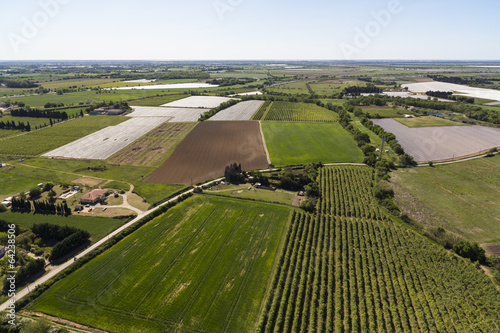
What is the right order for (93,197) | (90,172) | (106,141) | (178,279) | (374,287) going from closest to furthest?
1. (374,287)
2. (178,279)
3. (93,197)
4. (90,172)
5. (106,141)

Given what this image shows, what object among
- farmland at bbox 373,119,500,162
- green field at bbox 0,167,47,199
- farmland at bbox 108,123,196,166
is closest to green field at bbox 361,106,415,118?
farmland at bbox 373,119,500,162

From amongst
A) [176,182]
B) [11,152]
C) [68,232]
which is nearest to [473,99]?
[176,182]

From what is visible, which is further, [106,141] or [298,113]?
[298,113]

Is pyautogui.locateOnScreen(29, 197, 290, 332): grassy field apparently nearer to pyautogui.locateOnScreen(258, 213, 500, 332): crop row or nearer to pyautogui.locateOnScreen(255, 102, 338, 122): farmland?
pyautogui.locateOnScreen(258, 213, 500, 332): crop row

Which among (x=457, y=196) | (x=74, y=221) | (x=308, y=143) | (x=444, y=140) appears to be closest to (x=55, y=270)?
(x=74, y=221)

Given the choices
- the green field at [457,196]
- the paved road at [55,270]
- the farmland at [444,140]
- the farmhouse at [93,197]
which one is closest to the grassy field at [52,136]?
the farmhouse at [93,197]

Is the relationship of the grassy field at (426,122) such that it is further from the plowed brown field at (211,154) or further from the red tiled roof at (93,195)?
the red tiled roof at (93,195)

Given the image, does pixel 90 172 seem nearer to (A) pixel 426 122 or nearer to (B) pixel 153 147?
(B) pixel 153 147
